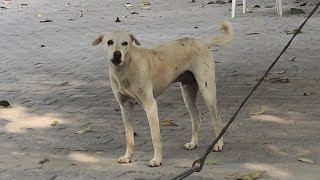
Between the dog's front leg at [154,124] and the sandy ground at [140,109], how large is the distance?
8 cm

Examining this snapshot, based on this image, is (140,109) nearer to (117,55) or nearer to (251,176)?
(117,55)

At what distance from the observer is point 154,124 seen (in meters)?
4.71

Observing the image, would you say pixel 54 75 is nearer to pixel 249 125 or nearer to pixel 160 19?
pixel 249 125

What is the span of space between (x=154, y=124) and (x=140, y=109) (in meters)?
1.90

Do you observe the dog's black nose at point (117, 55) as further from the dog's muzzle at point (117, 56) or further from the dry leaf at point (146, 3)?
the dry leaf at point (146, 3)

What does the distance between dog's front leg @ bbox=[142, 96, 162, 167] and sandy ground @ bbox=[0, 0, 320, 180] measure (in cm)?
8

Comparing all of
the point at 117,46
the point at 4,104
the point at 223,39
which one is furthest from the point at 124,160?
→ the point at 4,104

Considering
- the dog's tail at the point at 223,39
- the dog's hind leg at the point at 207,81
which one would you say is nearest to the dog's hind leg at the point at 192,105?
the dog's hind leg at the point at 207,81

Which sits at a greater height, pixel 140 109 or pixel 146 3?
pixel 140 109

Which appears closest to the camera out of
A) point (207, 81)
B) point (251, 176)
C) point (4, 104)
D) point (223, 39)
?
point (251, 176)

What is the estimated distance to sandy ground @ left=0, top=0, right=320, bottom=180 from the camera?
4789 mm

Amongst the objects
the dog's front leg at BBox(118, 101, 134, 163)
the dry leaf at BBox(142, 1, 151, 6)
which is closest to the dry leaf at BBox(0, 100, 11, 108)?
the dog's front leg at BBox(118, 101, 134, 163)

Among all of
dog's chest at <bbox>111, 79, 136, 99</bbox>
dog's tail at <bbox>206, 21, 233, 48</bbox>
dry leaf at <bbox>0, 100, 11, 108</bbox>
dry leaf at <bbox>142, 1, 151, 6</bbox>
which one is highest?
dog's tail at <bbox>206, 21, 233, 48</bbox>

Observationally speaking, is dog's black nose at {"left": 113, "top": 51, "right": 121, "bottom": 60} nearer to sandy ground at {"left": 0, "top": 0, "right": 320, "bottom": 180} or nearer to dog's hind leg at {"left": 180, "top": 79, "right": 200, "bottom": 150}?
sandy ground at {"left": 0, "top": 0, "right": 320, "bottom": 180}
